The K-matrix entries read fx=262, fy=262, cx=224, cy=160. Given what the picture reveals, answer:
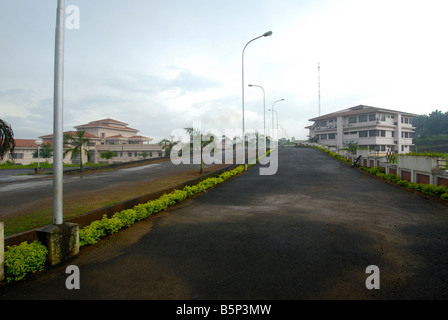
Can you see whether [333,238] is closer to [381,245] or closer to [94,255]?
[381,245]

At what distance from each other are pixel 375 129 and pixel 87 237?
63.2 m

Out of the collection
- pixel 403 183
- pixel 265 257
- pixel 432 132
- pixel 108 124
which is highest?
pixel 108 124

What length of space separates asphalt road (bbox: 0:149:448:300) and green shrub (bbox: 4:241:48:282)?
169 millimetres

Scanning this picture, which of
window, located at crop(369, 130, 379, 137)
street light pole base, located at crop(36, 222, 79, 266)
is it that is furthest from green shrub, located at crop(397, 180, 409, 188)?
window, located at crop(369, 130, 379, 137)

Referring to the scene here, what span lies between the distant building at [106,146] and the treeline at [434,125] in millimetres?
86373

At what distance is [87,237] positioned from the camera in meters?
6.04

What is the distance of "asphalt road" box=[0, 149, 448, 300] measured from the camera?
4.10m

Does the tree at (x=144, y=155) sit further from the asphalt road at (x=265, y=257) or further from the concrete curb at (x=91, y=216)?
the asphalt road at (x=265, y=257)

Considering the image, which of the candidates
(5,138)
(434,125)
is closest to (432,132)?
(434,125)

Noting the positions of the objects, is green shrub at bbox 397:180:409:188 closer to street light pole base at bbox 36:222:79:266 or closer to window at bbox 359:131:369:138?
street light pole base at bbox 36:222:79:266

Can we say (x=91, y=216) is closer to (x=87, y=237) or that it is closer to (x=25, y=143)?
(x=87, y=237)

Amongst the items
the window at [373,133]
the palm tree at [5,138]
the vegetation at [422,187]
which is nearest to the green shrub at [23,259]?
the palm tree at [5,138]

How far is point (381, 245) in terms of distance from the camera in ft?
19.5
